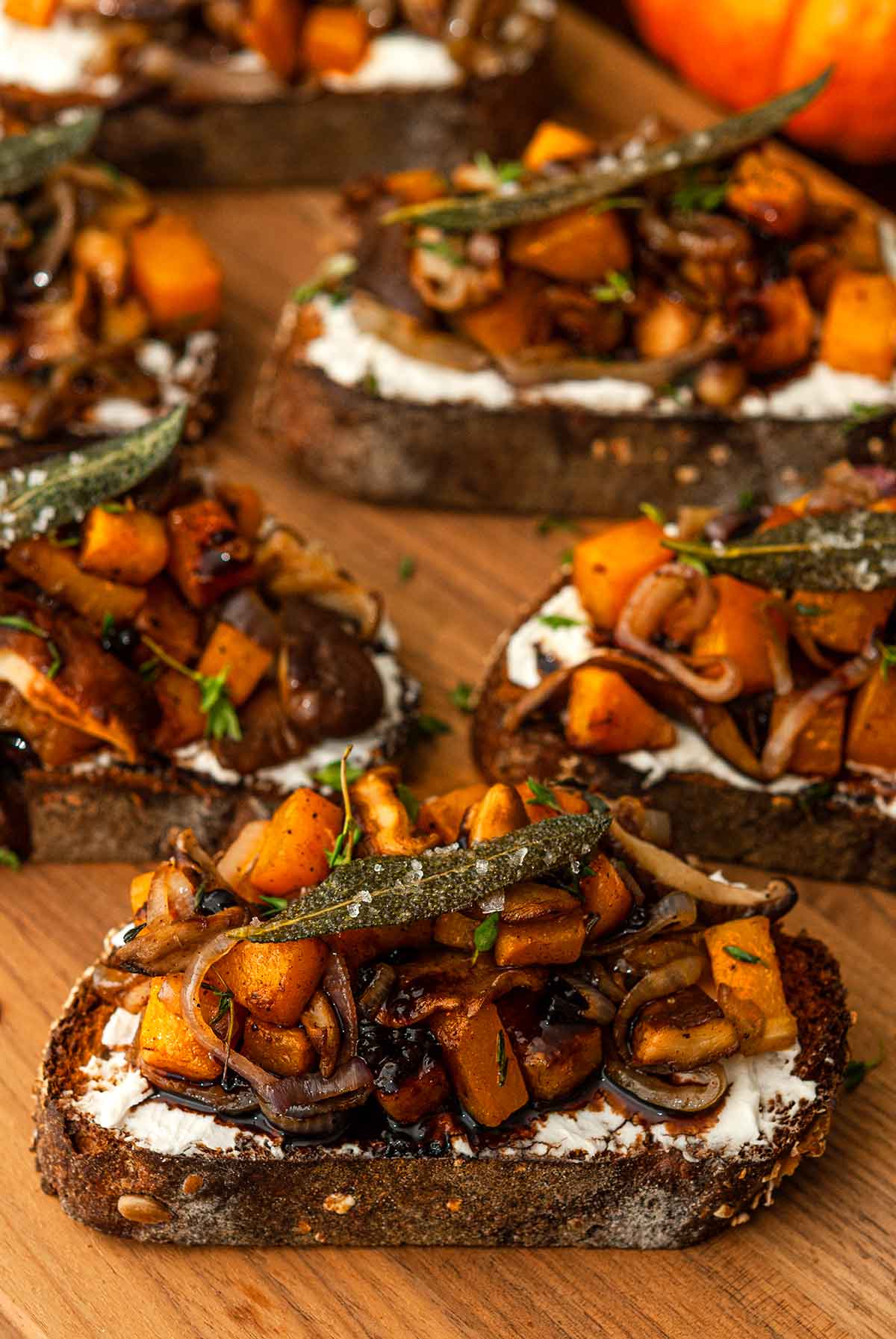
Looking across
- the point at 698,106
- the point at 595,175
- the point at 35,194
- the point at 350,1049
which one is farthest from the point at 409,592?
the point at 698,106

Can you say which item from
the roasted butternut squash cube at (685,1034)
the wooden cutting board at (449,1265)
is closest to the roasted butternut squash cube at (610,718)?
the wooden cutting board at (449,1265)

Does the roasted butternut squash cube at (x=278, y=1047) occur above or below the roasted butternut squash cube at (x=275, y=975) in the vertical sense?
below

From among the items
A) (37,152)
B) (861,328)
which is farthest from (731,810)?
(37,152)

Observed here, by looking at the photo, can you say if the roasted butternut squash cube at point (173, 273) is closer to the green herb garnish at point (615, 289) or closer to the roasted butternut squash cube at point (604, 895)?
the green herb garnish at point (615, 289)

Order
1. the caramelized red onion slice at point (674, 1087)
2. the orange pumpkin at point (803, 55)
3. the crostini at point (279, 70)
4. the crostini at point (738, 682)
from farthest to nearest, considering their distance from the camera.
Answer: the crostini at point (279, 70)
the orange pumpkin at point (803, 55)
the crostini at point (738, 682)
the caramelized red onion slice at point (674, 1087)

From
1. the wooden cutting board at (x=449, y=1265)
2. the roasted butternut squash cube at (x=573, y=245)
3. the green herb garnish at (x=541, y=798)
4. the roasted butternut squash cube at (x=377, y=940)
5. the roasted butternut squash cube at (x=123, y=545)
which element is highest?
the roasted butternut squash cube at (x=573, y=245)

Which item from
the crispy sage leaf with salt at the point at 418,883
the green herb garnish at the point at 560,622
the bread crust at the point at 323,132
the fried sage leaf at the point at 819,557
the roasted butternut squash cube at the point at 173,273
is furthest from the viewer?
the bread crust at the point at 323,132

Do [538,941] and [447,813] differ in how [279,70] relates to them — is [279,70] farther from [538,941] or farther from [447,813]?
[538,941]
